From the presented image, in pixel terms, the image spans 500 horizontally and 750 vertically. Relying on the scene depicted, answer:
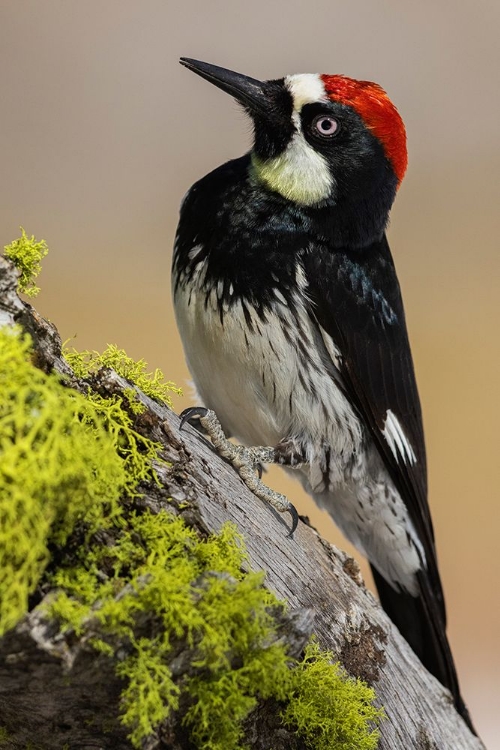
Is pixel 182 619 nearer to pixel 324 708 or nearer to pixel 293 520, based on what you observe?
pixel 324 708

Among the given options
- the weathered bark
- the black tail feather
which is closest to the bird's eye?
the weathered bark

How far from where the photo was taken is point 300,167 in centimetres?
213

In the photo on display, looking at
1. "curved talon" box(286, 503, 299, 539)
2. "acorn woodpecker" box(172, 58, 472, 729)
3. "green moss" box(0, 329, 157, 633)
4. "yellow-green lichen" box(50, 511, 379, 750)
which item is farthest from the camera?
"acorn woodpecker" box(172, 58, 472, 729)

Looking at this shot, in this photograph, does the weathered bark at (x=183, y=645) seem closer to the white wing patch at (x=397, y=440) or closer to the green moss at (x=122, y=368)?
the green moss at (x=122, y=368)

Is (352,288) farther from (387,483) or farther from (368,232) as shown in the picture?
(387,483)

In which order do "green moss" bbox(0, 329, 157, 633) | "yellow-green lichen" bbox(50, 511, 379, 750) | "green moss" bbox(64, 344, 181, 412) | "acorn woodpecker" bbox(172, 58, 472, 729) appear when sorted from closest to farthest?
"green moss" bbox(0, 329, 157, 633) → "yellow-green lichen" bbox(50, 511, 379, 750) → "green moss" bbox(64, 344, 181, 412) → "acorn woodpecker" bbox(172, 58, 472, 729)

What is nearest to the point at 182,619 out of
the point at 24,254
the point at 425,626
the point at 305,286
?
the point at 24,254

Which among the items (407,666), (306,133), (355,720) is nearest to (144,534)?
(355,720)

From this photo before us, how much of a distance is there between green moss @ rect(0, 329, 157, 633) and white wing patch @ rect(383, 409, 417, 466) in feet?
4.16

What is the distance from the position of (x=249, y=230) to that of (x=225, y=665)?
1.25 m

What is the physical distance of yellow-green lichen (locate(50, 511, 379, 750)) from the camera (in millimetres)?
1023

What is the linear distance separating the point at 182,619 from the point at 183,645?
2.2 inches

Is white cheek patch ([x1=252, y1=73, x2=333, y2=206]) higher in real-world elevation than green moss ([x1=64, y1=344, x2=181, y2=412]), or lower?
higher

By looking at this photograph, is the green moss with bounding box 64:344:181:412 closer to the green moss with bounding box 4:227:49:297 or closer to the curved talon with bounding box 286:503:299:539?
the green moss with bounding box 4:227:49:297
